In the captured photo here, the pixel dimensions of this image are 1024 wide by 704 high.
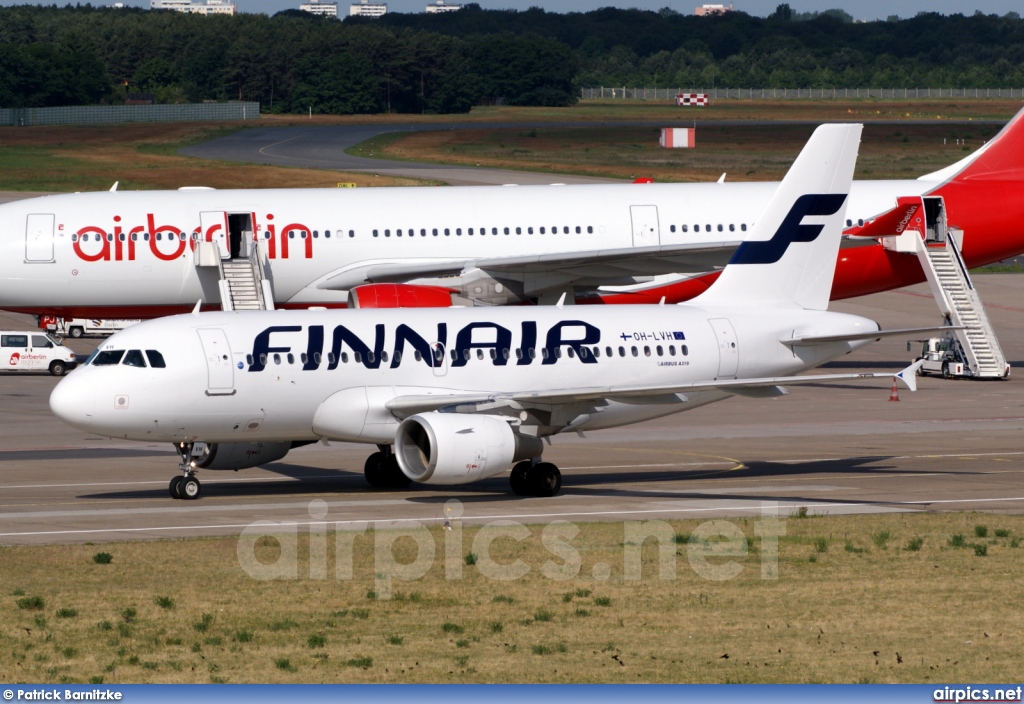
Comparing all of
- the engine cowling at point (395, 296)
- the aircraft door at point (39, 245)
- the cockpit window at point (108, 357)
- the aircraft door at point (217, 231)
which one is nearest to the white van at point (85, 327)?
the aircraft door at point (39, 245)

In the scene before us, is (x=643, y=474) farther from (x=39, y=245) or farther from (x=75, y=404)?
(x=39, y=245)

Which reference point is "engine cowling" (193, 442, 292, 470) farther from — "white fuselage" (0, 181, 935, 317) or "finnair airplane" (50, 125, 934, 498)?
"white fuselage" (0, 181, 935, 317)

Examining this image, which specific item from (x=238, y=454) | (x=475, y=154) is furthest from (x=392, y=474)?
(x=475, y=154)

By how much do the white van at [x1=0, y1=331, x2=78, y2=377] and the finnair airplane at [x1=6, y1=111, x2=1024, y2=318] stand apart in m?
4.26

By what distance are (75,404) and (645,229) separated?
90.4 feet

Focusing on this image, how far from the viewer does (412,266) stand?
54.5 meters

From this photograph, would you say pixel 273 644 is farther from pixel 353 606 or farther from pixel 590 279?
pixel 590 279

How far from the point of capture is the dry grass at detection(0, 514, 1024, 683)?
19656mm

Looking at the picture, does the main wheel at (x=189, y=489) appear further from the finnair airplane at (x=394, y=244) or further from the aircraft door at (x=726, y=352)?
the finnair airplane at (x=394, y=244)

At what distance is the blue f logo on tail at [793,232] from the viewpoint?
38.6 m

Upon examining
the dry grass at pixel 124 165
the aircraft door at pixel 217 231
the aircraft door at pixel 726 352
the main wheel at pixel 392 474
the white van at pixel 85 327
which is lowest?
the white van at pixel 85 327

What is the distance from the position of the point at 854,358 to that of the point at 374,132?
129772 mm

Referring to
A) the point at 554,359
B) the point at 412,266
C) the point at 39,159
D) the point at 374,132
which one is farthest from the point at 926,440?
the point at 374,132

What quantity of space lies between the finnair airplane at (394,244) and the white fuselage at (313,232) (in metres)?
0.05
